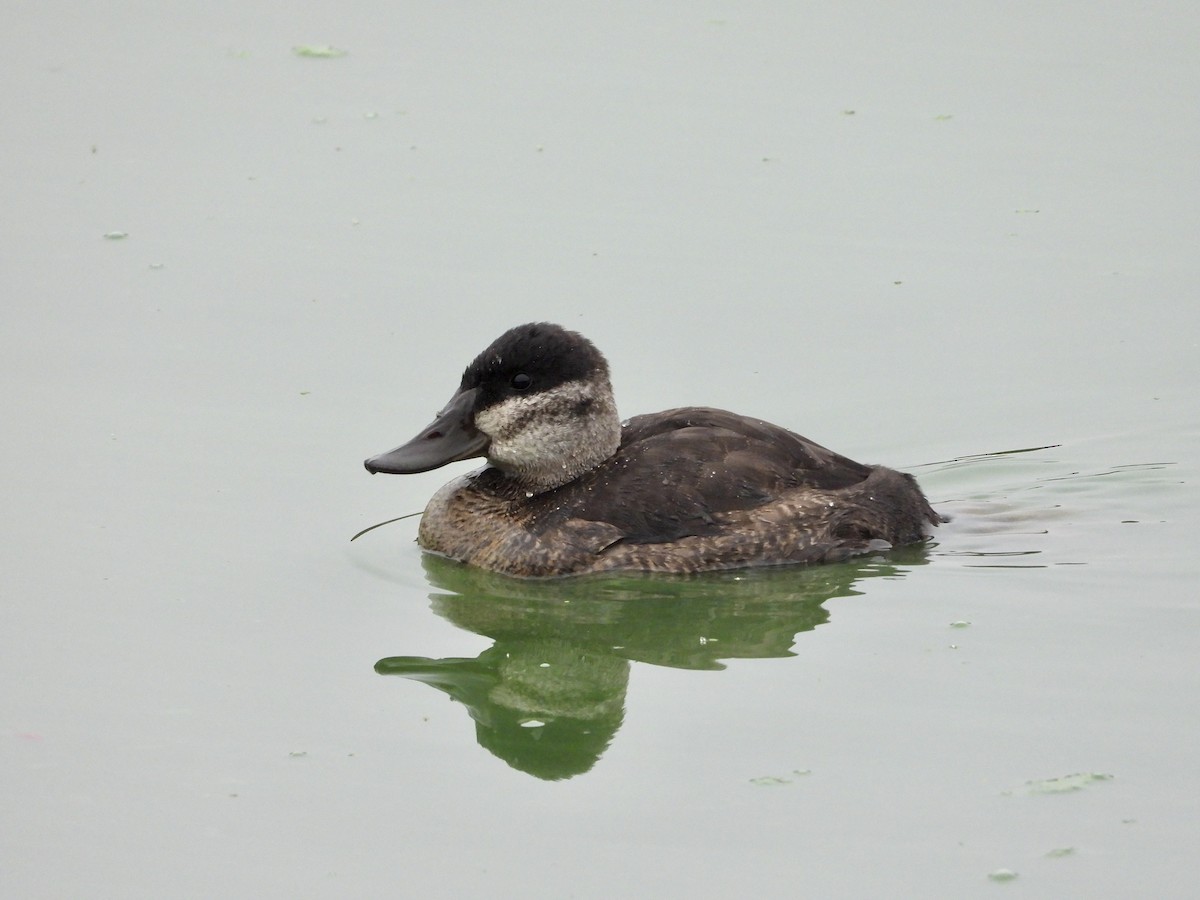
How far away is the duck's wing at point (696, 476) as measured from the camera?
970 centimetres

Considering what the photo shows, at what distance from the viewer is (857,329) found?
40.1ft

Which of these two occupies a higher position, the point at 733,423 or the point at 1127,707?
the point at 733,423

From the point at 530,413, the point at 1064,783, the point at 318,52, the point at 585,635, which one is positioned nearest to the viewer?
the point at 1064,783

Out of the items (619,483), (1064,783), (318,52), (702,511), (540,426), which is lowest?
(1064,783)

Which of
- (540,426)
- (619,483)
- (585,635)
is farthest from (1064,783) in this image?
(540,426)

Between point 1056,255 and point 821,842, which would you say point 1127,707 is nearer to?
point 821,842

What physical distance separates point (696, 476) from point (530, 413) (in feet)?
3.05

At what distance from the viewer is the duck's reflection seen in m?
8.04

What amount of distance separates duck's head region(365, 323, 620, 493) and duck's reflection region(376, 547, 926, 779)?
620 millimetres

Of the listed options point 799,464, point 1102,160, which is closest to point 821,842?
point 799,464

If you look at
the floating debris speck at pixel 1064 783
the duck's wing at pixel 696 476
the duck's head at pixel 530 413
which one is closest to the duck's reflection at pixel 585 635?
→ the duck's wing at pixel 696 476

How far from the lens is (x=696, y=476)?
973cm

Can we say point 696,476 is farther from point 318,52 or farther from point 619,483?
point 318,52

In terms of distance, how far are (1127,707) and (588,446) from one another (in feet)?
10.7
